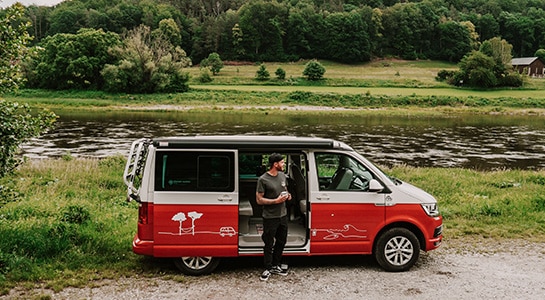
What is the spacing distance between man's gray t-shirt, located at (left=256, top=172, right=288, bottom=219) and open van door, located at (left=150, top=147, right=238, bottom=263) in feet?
1.75

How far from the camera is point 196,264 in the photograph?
8.12m

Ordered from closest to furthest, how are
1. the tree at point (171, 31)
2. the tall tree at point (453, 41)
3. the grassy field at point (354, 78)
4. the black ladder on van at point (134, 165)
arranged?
the black ladder on van at point (134, 165)
the grassy field at point (354, 78)
the tree at point (171, 31)
the tall tree at point (453, 41)

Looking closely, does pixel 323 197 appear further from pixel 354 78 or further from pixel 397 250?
pixel 354 78

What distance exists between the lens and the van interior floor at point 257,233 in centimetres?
844

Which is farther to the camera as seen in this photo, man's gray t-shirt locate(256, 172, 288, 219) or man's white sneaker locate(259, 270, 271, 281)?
man's white sneaker locate(259, 270, 271, 281)

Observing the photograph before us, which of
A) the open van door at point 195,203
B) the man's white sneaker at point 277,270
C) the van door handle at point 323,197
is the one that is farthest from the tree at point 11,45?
the van door handle at point 323,197

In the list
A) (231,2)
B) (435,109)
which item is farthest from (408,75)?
(231,2)

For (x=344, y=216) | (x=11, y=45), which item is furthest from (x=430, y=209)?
(x=11, y=45)

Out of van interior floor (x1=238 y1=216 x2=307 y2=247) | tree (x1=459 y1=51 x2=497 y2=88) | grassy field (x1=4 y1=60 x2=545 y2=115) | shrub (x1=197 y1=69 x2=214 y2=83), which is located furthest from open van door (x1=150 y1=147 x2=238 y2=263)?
tree (x1=459 y1=51 x2=497 y2=88)

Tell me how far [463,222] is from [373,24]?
146 meters

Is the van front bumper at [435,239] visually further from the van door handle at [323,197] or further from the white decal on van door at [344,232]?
the van door handle at [323,197]

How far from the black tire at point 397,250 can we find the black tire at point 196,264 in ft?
9.88

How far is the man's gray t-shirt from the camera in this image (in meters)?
7.77

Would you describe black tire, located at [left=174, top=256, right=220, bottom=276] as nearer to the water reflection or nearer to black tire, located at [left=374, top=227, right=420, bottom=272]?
black tire, located at [left=374, top=227, right=420, bottom=272]
